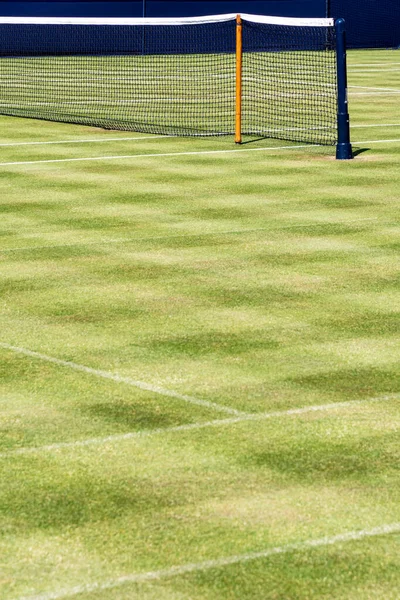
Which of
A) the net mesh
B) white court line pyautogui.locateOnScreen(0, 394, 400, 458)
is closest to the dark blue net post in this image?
the net mesh

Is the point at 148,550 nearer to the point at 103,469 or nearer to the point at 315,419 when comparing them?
the point at 103,469

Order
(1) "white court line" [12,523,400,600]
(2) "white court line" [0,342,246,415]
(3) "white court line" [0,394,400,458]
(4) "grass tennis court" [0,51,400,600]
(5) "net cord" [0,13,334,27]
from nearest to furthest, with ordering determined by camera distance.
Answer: (1) "white court line" [12,523,400,600], (4) "grass tennis court" [0,51,400,600], (3) "white court line" [0,394,400,458], (2) "white court line" [0,342,246,415], (5) "net cord" [0,13,334,27]

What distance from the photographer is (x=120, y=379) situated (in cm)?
931

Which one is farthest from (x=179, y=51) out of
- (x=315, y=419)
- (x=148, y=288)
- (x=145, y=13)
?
(x=315, y=419)

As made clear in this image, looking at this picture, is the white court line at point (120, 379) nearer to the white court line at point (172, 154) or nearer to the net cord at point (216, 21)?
the white court line at point (172, 154)

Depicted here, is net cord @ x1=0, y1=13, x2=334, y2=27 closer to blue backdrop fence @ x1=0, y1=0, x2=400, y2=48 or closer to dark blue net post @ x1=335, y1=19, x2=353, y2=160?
dark blue net post @ x1=335, y1=19, x2=353, y2=160

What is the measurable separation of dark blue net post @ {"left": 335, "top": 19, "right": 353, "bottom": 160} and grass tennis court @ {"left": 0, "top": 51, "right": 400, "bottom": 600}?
3553 mm

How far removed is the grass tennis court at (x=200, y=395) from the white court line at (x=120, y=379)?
0.02 m

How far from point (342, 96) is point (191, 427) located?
14.2 metres

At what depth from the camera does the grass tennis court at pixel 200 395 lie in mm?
6336

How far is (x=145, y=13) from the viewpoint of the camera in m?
57.5

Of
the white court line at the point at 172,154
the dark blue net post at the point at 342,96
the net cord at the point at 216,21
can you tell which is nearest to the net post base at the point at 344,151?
the dark blue net post at the point at 342,96

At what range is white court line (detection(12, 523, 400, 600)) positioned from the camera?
19.7ft

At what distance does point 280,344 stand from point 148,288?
91.9 inches
